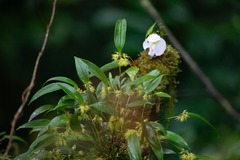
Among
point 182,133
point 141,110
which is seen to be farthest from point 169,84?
point 182,133

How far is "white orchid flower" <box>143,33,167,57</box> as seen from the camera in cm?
204

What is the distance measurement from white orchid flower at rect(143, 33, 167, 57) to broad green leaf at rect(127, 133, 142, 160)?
0.87ft

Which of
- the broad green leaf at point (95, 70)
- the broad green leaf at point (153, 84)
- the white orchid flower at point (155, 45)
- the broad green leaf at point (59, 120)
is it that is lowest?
the broad green leaf at point (59, 120)

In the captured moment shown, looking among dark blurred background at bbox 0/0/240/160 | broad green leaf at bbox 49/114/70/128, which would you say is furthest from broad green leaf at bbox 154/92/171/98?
dark blurred background at bbox 0/0/240/160

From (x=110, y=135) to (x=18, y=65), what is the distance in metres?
3.95

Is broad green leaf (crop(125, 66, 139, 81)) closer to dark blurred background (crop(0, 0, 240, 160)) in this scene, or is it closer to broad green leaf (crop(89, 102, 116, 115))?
broad green leaf (crop(89, 102, 116, 115))

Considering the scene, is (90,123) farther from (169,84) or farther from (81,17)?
(81,17)

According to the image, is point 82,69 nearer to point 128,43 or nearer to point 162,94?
point 162,94

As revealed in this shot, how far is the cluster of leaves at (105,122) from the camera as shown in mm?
1936

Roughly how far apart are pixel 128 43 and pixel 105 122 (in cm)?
253

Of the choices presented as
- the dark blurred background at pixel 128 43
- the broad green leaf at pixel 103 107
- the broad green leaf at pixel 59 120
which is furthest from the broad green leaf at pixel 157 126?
the dark blurred background at pixel 128 43

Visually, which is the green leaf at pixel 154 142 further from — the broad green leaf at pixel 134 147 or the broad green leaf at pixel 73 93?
the broad green leaf at pixel 73 93

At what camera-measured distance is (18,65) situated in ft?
19.2

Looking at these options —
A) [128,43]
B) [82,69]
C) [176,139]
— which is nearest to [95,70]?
[82,69]
